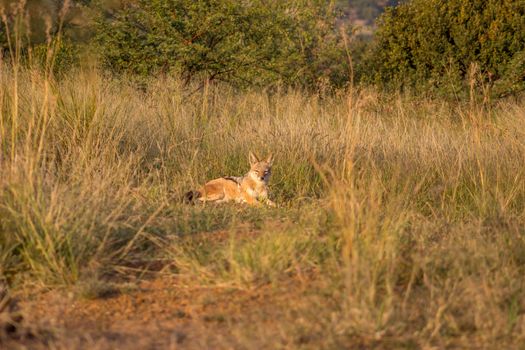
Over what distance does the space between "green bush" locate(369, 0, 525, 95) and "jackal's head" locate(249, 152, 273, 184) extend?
6944mm

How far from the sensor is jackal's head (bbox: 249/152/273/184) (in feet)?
27.8

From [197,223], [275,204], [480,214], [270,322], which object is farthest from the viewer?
[275,204]

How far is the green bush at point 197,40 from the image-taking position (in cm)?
1370

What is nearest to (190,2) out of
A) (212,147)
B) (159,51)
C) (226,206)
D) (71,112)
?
(159,51)

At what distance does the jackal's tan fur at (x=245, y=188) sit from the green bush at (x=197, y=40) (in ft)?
17.4

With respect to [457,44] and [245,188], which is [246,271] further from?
[457,44]

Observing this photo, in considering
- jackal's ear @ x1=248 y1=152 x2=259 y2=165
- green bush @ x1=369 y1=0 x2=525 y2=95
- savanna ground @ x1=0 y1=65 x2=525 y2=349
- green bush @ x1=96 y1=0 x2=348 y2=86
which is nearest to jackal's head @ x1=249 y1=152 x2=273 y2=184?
jackal's ear @ x1=248 y1=152 x2=259 y2=165

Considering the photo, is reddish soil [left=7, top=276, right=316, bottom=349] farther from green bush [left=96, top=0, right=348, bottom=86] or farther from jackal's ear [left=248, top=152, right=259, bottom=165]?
green bush [left=96, top=0, right=348, bottom=86]

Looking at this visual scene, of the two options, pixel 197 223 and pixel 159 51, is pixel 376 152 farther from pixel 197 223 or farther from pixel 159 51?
pixel 159 51

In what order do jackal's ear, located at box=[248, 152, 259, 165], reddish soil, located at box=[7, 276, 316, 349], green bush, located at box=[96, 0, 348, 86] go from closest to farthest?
reddish soil, located at box=[7, 276, 316, 349]
jackal's ear, located at box=[248, 152, 259, 165]
green bush, located at box=[96, 0, 348, 86]

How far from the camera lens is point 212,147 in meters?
9.78

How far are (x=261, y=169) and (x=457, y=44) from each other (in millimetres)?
8521

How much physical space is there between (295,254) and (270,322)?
2.60 feet

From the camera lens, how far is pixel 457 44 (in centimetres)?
1566
